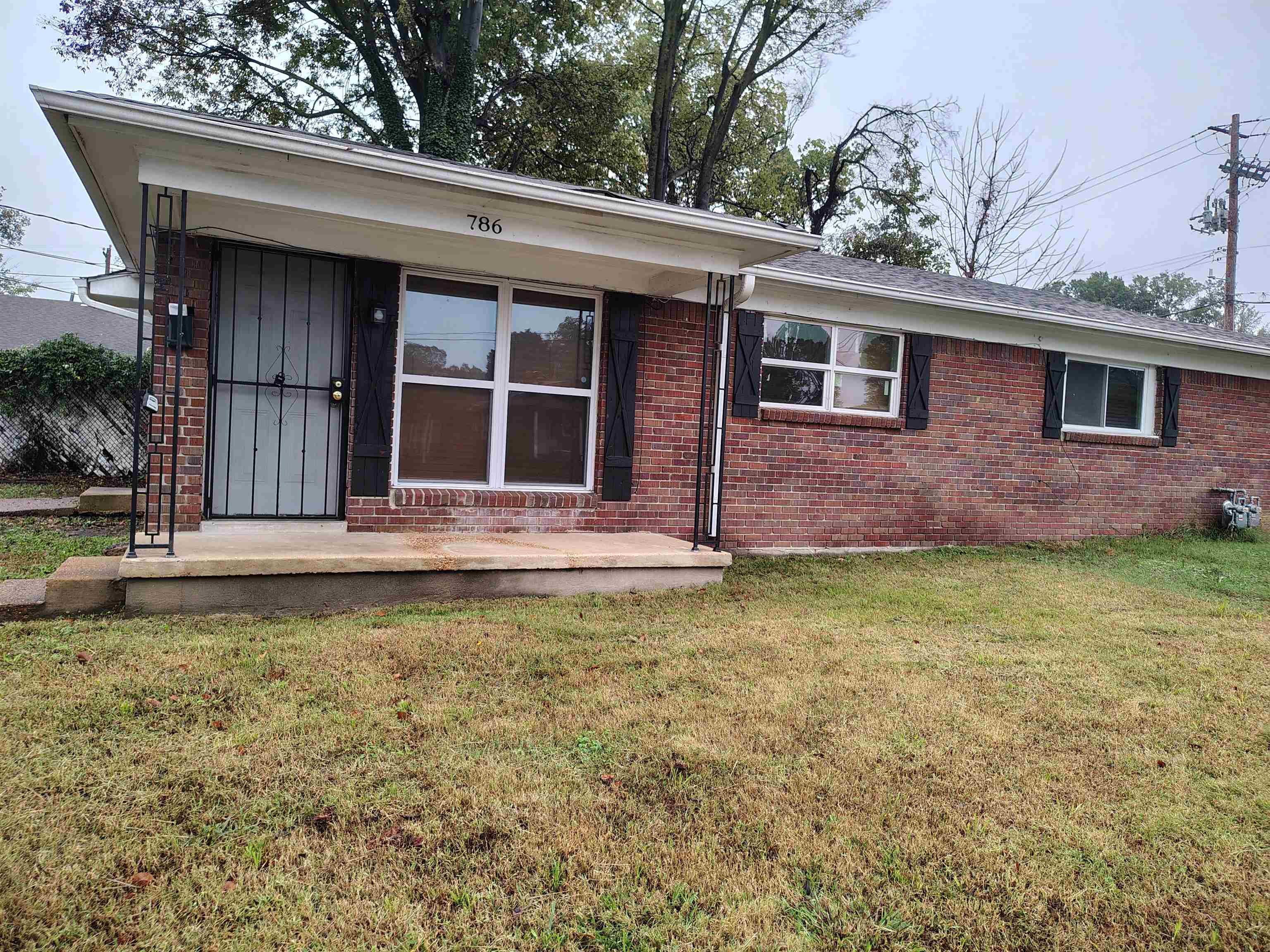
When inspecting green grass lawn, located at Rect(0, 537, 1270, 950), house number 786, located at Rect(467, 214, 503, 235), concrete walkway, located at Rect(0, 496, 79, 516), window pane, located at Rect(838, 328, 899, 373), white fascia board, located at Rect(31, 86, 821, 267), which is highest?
white fascia board, located at Rect(31, 86, 821, 267)

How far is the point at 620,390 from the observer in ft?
21.4

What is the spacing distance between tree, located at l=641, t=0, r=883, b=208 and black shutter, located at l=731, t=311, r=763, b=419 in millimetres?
8896

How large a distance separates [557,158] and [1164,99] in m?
40.7

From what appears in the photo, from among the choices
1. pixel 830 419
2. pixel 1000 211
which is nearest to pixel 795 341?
pixel 830 419

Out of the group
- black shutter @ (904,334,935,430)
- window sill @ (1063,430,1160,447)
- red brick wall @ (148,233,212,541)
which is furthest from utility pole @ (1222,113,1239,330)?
red brick wall @ (148,233,212,541)

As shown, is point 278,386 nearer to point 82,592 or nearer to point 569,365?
point 82,592

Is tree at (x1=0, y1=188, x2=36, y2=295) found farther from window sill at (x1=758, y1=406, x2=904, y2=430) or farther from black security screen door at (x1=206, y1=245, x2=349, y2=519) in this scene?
window sill at (x1=758, y1=406, x2=904, y2=430)

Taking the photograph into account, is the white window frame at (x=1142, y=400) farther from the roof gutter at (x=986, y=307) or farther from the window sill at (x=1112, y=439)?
the roof gutter at (x=986, y=307)

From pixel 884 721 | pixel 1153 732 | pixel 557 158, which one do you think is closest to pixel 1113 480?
pixel 1153 732

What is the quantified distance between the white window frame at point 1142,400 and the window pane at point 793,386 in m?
3.25

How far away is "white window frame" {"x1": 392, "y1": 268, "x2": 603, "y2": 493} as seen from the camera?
5.92 metres

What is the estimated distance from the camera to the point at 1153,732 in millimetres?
3283

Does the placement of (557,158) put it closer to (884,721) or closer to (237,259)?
(237,259)

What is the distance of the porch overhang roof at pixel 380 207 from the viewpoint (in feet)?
13.5
